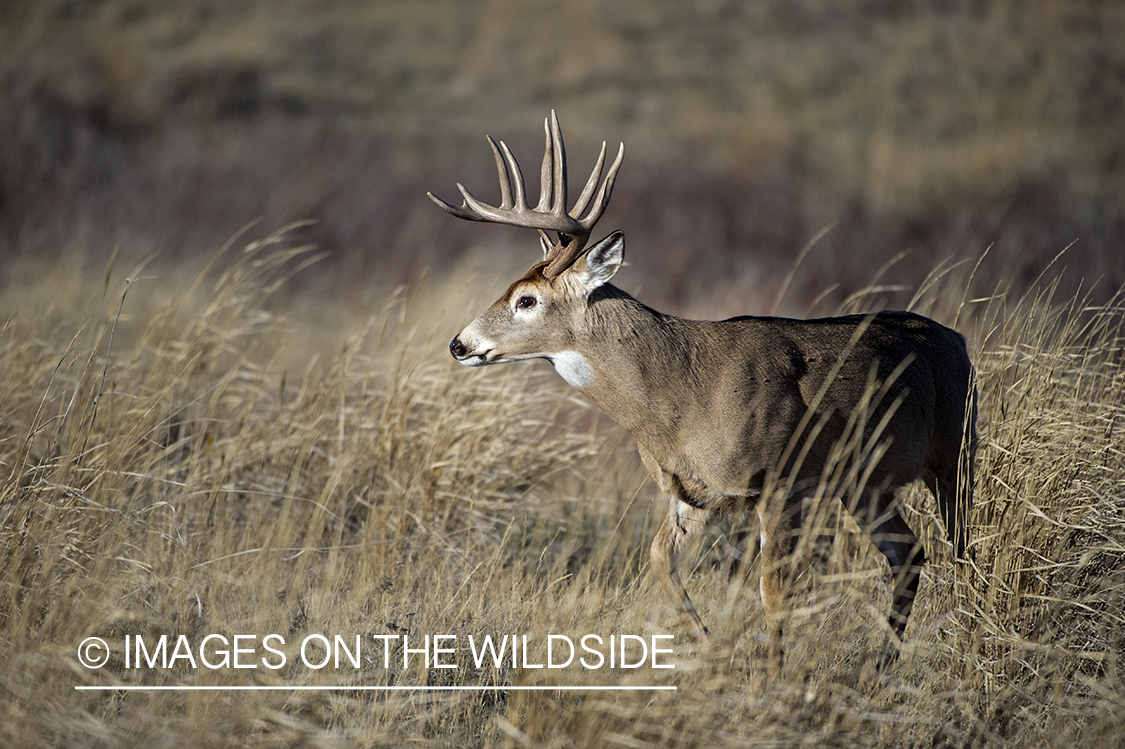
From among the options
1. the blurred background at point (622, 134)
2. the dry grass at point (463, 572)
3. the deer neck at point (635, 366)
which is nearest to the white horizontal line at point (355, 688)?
the dry grass at point (463, 572)

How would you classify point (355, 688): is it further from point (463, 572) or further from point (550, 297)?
point (550, 297)

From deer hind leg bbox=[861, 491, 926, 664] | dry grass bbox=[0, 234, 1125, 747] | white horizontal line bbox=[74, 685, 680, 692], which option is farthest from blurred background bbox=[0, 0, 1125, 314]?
white horizontal line bbox=[74, 685, 680, 692]

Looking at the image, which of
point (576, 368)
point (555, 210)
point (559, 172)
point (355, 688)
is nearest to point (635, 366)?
point (576, 368)

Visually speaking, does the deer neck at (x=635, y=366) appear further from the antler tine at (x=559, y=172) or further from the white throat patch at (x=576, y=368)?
the antler tine at (x=559, y=172)

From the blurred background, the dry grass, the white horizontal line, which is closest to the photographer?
the white horizontal line

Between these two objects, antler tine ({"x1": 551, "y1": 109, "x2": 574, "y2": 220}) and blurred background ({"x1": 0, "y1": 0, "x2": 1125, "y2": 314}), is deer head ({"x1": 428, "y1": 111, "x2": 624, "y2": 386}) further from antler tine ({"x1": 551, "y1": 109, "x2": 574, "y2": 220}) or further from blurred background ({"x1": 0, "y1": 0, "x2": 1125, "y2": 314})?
blurred background ({"x1": 0, "y1": 0, "x2": 1125, "y2": 314})

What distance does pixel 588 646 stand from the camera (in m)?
4.01

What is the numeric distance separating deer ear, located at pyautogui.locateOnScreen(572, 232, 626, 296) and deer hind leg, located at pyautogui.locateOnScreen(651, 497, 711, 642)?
110cm

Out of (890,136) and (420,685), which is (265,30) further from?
(420,685)

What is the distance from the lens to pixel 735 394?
13.9 ft

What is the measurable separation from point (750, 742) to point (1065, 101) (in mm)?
16615

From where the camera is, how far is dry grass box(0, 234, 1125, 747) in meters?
3.54

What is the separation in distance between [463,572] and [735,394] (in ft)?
6.01

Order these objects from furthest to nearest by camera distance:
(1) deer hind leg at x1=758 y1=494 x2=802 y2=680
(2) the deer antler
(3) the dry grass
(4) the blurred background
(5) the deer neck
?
(4) the blurred background, (2) the deer antler, (5) the deer neck, (1) deer hind leg at x1=758 y1=494 x2=802 y2=680, (3) the dry grass
